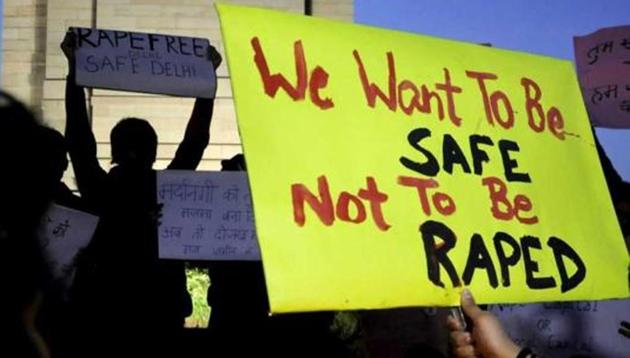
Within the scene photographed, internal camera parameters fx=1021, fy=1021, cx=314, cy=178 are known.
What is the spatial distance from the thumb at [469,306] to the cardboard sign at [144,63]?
2.11m

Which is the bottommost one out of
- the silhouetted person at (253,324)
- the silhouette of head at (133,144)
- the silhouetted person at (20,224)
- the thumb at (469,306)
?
the silhouetted person at (20,224)

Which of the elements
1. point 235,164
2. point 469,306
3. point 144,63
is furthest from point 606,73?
point 469,306

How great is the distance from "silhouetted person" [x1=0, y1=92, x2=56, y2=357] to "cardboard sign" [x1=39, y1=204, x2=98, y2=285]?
7.81ft

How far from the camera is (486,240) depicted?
2449 mm

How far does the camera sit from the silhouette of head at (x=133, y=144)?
12.4 ft

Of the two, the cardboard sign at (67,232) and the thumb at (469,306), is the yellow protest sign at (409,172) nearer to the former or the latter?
the thumb at (469,306)

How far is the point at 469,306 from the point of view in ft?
7.70

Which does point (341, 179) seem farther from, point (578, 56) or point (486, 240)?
point (578, 56)

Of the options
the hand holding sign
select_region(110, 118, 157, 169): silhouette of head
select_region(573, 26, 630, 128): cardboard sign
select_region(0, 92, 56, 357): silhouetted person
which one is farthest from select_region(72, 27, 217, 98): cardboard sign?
select_region(0, 92, 56, 357): silhouetted person

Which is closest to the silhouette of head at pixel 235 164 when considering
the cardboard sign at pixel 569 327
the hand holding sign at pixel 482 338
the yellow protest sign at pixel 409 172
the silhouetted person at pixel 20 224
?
the cardboard sign at pixel 569 327

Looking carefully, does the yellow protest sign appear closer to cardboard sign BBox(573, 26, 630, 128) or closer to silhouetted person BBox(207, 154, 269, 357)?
silhouetted person BBox(207, 154, 269, 357)

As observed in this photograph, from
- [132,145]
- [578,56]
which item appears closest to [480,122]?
[132,145]

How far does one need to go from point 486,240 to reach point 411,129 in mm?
322

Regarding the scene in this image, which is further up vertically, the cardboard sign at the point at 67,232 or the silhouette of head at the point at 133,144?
the silhouette of head at the point at 133,144
